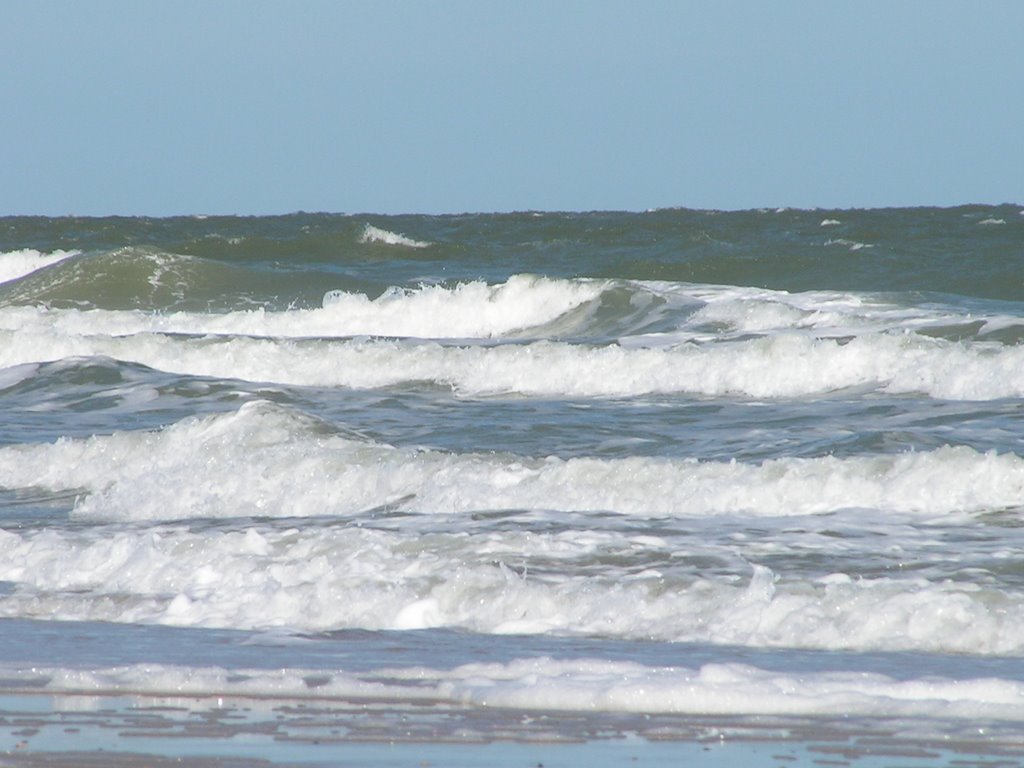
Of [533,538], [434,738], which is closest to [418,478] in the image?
[533,538]

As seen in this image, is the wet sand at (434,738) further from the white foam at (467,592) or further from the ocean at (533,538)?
the white foam at (467,592)

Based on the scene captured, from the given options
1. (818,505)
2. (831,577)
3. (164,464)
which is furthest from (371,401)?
(831,577)

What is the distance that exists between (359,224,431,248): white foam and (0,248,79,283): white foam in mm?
4979

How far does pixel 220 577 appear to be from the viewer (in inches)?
242

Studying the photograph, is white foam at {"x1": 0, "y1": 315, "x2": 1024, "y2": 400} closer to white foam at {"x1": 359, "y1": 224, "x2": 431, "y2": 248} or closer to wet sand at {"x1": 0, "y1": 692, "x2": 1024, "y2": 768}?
wet sand at {"x1": 0, "y1": 692, "x2": 1024, "y2": 768}

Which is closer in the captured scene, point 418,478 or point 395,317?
point 418,478

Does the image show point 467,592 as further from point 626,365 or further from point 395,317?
point 395,317

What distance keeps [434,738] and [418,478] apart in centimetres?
465

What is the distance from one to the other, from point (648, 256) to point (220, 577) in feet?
64.7

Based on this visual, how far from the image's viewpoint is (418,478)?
831cm

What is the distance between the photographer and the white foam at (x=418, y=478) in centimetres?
733

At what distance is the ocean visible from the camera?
3.98m

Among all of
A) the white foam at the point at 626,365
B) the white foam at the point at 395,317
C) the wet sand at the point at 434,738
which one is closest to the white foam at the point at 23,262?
the white foam at the point at 395,317

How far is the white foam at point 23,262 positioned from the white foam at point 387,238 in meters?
4.98
